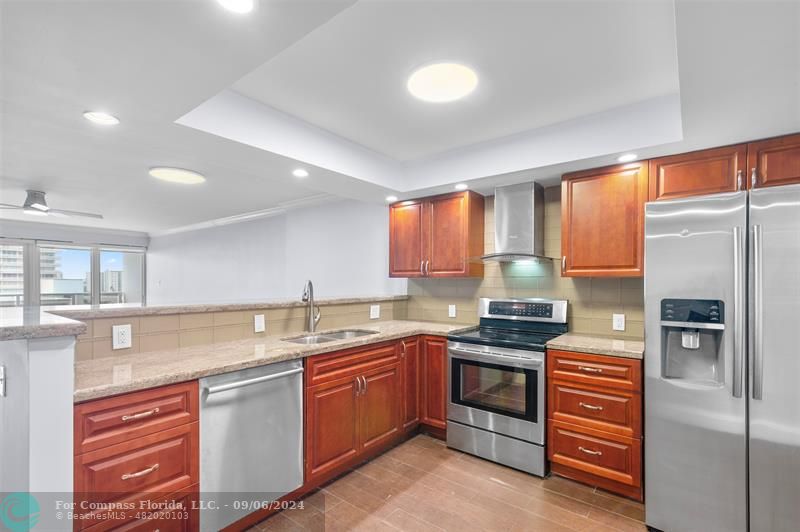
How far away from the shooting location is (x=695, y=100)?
169cm

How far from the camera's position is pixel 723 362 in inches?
72.6

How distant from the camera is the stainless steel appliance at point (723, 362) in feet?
5.56

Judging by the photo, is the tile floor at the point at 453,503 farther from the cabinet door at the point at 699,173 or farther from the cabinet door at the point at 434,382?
the cabinet door at the point at 699,173

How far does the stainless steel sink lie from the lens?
9.07 feet

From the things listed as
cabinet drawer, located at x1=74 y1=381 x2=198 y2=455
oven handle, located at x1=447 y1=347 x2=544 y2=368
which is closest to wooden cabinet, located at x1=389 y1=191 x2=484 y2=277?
oven handle, located at x1=447 y1=347 x2=544 y2=368

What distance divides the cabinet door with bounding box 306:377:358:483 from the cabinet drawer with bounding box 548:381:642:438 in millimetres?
1365

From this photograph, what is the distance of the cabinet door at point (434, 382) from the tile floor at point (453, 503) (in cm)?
42

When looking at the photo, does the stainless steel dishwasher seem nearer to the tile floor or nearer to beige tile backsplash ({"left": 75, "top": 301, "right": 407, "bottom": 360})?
the tile floor

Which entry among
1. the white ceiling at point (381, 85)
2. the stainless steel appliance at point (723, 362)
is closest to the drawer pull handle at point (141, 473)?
the white ceiling at point (381, 85)

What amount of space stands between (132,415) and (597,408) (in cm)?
252

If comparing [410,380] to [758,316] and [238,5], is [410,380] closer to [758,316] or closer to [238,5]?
[758,316]

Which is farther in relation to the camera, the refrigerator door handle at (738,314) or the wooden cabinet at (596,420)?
the wooden cabinet at (596,420)

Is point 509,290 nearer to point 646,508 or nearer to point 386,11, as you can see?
point 646,508

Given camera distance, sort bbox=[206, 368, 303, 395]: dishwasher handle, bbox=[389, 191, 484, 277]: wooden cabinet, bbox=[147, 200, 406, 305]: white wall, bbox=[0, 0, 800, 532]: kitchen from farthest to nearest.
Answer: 1. bbox=[147, 200, 406, 305]: white wall
2. bbox=[389, 191, 484, 277]: wooden cabinet
3. bbox=[206, 368, 303, 395]: dishwasher handle
4. bbox=[0, 0, 800, 532]: kitchen
